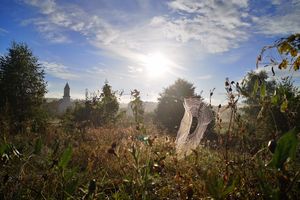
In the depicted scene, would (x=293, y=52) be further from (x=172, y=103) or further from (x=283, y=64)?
(x=172, y=103)

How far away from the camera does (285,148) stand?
38.7 inches

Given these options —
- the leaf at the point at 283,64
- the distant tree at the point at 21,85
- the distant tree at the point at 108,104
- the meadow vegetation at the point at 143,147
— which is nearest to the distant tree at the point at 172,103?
the meadow vegetation at the point at 143,147

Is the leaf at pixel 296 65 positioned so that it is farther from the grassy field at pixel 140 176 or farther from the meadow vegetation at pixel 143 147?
the grassy field at pixel 140 176

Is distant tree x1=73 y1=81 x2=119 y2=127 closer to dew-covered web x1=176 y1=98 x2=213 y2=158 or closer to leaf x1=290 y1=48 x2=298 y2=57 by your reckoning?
dew-covered web x1=176 y1=98 x2=213 y2=158

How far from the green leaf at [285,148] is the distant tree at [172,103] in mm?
15110

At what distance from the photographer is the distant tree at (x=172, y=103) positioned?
54.2 ft

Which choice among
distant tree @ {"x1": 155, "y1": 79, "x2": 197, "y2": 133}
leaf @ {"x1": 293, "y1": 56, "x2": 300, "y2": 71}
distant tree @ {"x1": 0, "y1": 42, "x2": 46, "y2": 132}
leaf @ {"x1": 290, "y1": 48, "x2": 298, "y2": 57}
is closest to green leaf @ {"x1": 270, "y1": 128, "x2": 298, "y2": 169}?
leaf @ {"x1": 290, "y1": 48, "x2": 298, "y2": 57}

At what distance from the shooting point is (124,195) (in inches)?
112

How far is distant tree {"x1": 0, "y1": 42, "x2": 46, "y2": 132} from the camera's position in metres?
12.5

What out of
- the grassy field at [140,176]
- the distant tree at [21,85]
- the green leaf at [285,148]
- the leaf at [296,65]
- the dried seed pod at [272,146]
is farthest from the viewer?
the distant tree at [21,85]

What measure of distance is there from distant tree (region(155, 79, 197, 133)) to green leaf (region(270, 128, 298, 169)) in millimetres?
15110

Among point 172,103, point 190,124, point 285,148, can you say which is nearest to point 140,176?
point 285,148

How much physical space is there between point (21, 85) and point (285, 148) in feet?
44.8

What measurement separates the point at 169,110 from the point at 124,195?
14443mm
